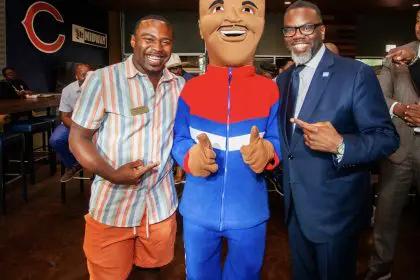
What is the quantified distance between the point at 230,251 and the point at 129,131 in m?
0.67

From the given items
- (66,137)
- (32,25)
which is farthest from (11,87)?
(32,25)

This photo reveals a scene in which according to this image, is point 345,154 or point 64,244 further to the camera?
point 64,244

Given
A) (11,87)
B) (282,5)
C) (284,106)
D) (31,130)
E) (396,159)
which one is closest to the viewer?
(284,106)

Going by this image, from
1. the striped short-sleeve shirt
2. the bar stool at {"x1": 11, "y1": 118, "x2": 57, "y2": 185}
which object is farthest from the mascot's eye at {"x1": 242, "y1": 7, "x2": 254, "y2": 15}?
the bar stool at {"x1": 11, "y1": 118, "x2": 57, "y2": 185}

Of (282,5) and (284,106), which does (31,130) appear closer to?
(284,106)

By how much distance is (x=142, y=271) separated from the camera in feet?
5.92

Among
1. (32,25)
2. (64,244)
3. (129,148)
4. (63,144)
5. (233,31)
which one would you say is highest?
(32,25)

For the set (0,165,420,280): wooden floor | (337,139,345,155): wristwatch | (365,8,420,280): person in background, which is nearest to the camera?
(337,139,345,155): wristwatch

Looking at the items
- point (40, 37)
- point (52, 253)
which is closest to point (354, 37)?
point (40, 37)

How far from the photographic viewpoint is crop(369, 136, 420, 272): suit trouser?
222 centimetres

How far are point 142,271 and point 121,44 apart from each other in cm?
934

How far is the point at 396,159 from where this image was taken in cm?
223

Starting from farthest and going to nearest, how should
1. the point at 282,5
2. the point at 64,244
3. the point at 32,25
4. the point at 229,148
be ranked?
the point at 282,5
the point at 32,25
the point at 64,244
the point at 229,148

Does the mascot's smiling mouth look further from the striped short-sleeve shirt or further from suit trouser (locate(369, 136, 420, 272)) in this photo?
suit trouser (locate(369, 136, 420, 272))
